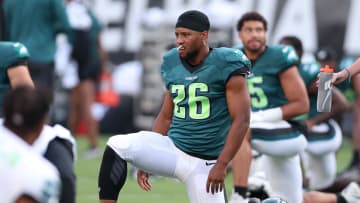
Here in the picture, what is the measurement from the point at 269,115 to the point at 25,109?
3420 mm

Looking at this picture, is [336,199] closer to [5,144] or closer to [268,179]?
[268,179]

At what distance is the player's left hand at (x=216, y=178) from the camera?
6.01 metres

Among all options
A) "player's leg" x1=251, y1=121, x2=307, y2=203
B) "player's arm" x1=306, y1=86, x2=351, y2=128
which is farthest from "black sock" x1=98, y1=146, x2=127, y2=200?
"player's arm" x1=306, y1=86, x2=351, y2=128

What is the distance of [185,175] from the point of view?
6242 millimetres

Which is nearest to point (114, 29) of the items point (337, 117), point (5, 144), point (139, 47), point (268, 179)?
point (139, 47)

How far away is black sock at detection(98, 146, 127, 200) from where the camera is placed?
617 cm

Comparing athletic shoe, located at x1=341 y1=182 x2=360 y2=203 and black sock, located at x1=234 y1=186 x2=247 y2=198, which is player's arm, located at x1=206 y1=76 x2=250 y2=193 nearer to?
black sock, located at x1=234 y1=186 x2=247 y2=198

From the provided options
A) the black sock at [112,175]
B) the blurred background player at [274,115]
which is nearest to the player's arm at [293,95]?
the blurred background player at [274,115]

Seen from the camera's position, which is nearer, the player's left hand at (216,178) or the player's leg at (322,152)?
the player's left hand at (216,178)

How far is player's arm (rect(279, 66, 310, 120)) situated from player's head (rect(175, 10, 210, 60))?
4.86 ft

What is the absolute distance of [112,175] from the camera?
6168 millimetres

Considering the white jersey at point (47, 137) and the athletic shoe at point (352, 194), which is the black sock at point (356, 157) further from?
the white jersey at point (47, 137)

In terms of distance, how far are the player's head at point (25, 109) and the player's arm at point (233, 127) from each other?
161 centimetres

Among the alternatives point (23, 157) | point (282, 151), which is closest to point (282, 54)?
point (282, 151)
